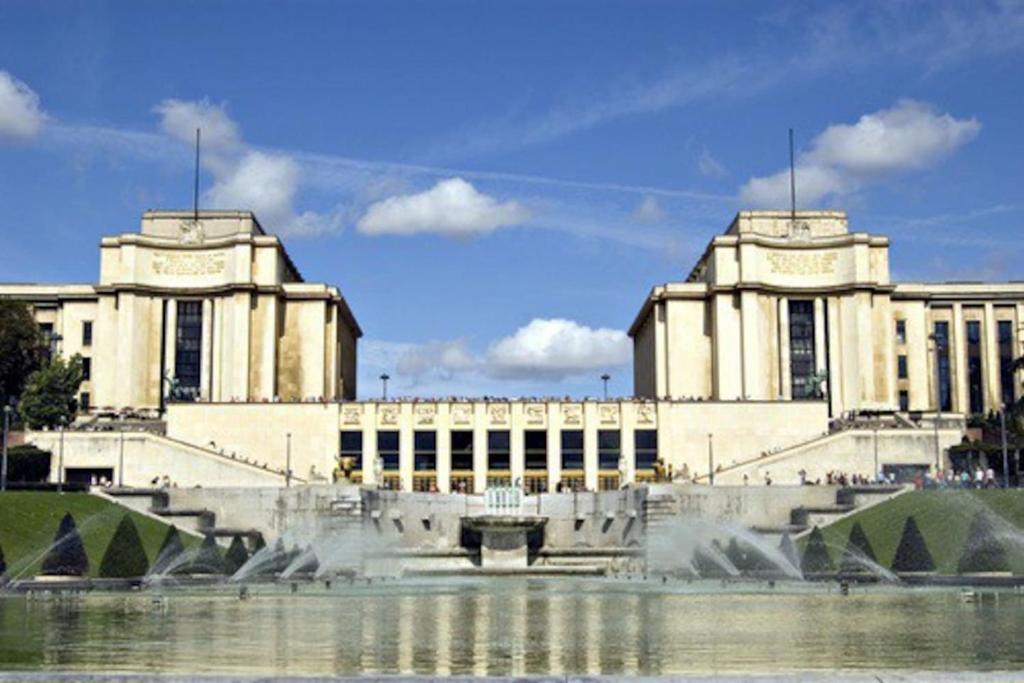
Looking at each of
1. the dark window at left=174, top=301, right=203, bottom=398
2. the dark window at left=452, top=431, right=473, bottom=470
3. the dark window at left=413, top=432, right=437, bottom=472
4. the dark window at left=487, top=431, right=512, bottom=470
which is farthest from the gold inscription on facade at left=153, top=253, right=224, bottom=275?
the dark window at left=487, top=431, right=512, bottom=470

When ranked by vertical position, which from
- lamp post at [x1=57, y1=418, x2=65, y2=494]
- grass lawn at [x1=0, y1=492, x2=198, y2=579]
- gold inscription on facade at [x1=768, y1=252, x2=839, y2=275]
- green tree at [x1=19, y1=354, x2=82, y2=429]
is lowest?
grass lawn at [x1=0, y1=492, x2=198, y2=579]

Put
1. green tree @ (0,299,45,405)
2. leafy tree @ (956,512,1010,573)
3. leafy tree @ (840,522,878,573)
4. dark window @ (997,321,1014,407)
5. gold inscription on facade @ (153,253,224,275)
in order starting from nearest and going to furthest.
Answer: leafy tree @ (956,512,1010,573) < leafy tree @ (840,522,878,573) < green tree @ (0,299,45,405) < gold inscription on facade @ (153,253,224,275) < dark window @ (997,321,1014,407)

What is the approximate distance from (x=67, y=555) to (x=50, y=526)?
378 inches

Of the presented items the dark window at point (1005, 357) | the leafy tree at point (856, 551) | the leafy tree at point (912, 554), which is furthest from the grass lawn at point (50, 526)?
the dark window at point (1005, 357)

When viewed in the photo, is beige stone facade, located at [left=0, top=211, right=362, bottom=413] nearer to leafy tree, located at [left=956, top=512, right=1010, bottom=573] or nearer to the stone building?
the stone building

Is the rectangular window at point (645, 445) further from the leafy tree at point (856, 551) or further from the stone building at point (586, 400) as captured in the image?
the leafy tree at point (856, 551)

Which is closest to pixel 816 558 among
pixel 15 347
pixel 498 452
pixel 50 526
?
pixel 50 526

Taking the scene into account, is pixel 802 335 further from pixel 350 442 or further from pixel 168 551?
pixel 168 551

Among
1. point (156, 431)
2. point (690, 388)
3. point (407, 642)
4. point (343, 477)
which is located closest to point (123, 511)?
point (343, 477)

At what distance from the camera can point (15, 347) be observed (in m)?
90.9

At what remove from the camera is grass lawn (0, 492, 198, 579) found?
51.3 m

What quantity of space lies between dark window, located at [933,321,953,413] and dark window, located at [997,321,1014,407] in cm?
457

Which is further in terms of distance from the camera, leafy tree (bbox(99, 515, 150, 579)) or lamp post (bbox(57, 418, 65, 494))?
lamp post (bbox(57, 418, 65, 494))

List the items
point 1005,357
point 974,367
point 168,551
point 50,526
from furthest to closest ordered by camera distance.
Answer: point 974,367 → point 1005,357 → point 168,551 → point 50,526
